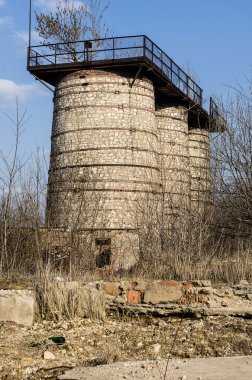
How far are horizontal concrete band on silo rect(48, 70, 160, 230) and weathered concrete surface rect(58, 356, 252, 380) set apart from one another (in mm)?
10684

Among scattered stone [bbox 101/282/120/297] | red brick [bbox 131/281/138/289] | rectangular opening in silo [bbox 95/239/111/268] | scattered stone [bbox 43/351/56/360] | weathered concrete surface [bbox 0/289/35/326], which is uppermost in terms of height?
rectangular opening in silo [bbox 95/239/111/268]

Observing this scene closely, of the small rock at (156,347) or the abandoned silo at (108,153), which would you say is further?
the abandoned silo at (108,153)

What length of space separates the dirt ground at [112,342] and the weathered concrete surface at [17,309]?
11 cm

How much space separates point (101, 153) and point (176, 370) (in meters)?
11.6

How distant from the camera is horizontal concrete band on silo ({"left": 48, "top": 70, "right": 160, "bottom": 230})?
14.6 m

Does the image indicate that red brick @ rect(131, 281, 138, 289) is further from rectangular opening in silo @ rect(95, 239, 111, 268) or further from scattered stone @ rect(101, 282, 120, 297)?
rectangular opening in silo @ rect(95, 239, 111, 268)

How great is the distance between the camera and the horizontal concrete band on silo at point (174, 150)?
1669 centimetres

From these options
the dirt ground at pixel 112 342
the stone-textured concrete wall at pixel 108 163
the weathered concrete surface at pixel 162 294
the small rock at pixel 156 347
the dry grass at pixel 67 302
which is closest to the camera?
the dirt ground at pixel 112 342

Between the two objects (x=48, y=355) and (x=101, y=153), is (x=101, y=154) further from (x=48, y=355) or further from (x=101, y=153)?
(x=48, y=355)

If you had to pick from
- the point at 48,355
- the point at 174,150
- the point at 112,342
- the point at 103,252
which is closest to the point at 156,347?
the point at 112,342

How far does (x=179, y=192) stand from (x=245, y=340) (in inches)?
475

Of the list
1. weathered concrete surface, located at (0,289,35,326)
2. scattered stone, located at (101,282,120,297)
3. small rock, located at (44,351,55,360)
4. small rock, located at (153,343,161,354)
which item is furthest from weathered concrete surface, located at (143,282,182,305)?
small rock, located at (44,351,55,360)


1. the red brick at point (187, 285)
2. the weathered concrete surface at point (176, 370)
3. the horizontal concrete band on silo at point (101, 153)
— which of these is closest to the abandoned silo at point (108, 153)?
the horizontal concrete band on silo at point (101, 153)

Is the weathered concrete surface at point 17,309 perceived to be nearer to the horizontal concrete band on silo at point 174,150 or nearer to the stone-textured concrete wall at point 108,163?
the stone-textured concrete wall at point 108,163
